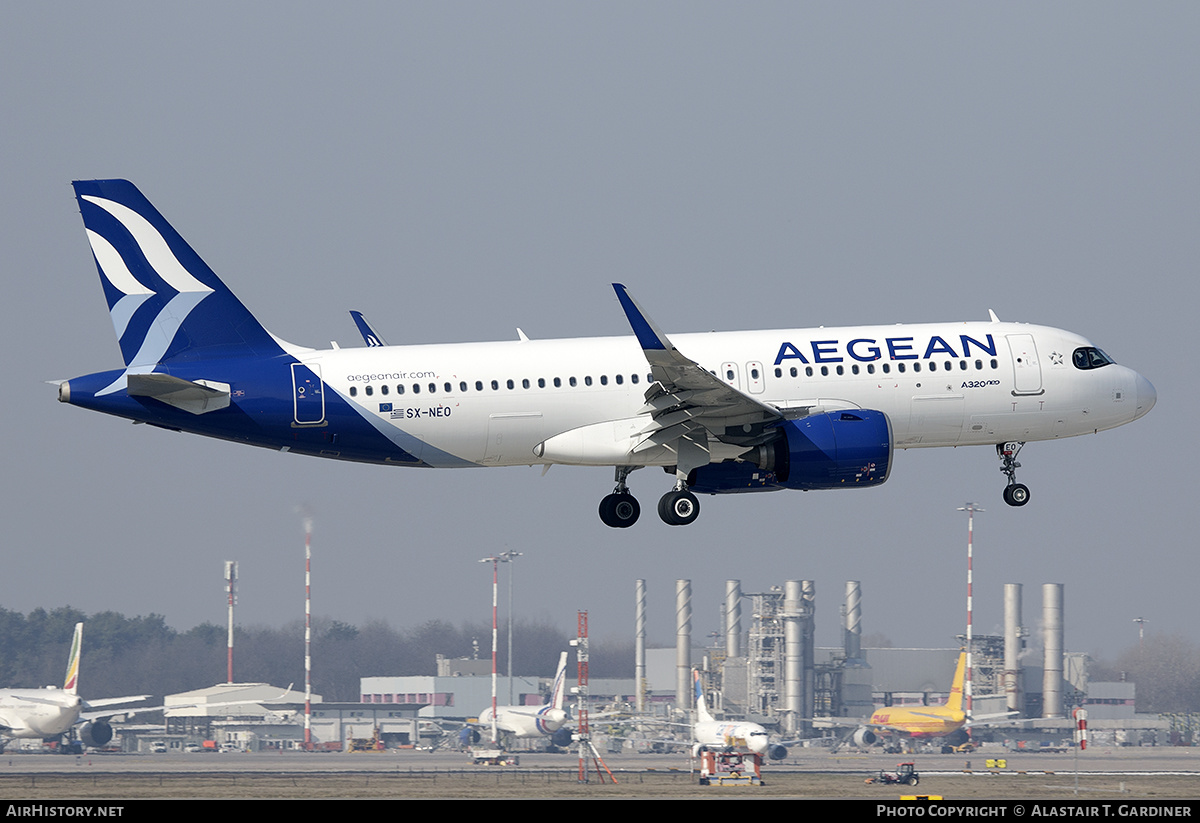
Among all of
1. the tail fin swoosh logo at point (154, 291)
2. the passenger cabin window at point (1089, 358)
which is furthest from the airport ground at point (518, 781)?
the tail fin swoosh logo at point (154, 291)

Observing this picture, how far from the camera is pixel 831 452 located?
45969mm

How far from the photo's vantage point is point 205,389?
1783 inches

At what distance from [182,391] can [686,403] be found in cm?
1502

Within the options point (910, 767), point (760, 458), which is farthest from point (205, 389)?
point (910, 767)

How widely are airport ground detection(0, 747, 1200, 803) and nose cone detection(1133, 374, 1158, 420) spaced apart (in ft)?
44.6

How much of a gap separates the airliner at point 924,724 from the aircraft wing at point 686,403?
243ft

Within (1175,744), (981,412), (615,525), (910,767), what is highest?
(981,412)

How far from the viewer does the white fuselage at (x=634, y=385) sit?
46.5 meters

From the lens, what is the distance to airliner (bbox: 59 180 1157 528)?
45.8m

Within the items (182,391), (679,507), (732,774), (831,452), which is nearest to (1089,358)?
Result: (831,452)

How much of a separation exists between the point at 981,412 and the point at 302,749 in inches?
3003

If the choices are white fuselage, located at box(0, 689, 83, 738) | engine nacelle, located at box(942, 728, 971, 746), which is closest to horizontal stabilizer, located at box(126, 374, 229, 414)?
white fuselage, located at box(0, 689, 83, 738)

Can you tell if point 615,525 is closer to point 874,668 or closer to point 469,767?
point 469,767

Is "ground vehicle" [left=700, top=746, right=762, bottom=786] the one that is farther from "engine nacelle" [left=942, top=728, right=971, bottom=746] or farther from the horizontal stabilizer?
"engine nacelle" [left=942, top=728, right=971, bottom=746]
